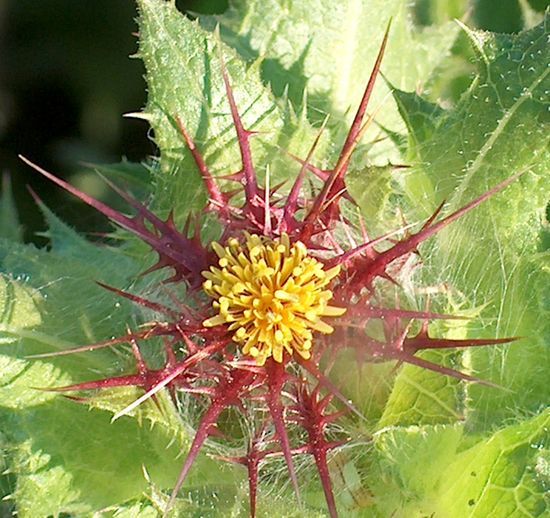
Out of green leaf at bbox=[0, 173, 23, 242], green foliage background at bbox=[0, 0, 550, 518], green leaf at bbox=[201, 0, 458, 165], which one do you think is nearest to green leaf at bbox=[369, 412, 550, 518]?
green foliage background at bbox=[0, 0, 550, 518]

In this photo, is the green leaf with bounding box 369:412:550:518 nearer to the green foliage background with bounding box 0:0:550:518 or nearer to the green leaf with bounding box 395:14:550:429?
the green foliage background with bounding box 0:0:550:518

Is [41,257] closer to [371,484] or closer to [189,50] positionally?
[189,50]

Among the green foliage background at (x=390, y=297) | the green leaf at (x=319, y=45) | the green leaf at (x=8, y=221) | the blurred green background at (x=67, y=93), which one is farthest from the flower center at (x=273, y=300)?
the blurred green background at (x=67, y=93)

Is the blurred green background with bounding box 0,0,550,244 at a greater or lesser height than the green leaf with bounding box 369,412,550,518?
greater

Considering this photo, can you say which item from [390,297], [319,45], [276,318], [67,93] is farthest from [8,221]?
[276,318]

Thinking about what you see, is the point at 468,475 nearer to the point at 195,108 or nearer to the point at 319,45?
the point at 195,108

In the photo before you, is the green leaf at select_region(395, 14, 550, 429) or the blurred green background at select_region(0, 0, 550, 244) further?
the blurred green background at select_region(0, 0, 550, 244)

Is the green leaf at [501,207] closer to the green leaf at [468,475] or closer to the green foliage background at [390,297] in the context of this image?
the green foliage background at [390,297]

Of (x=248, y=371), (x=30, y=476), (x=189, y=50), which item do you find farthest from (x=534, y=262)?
(x=30, y=476)
